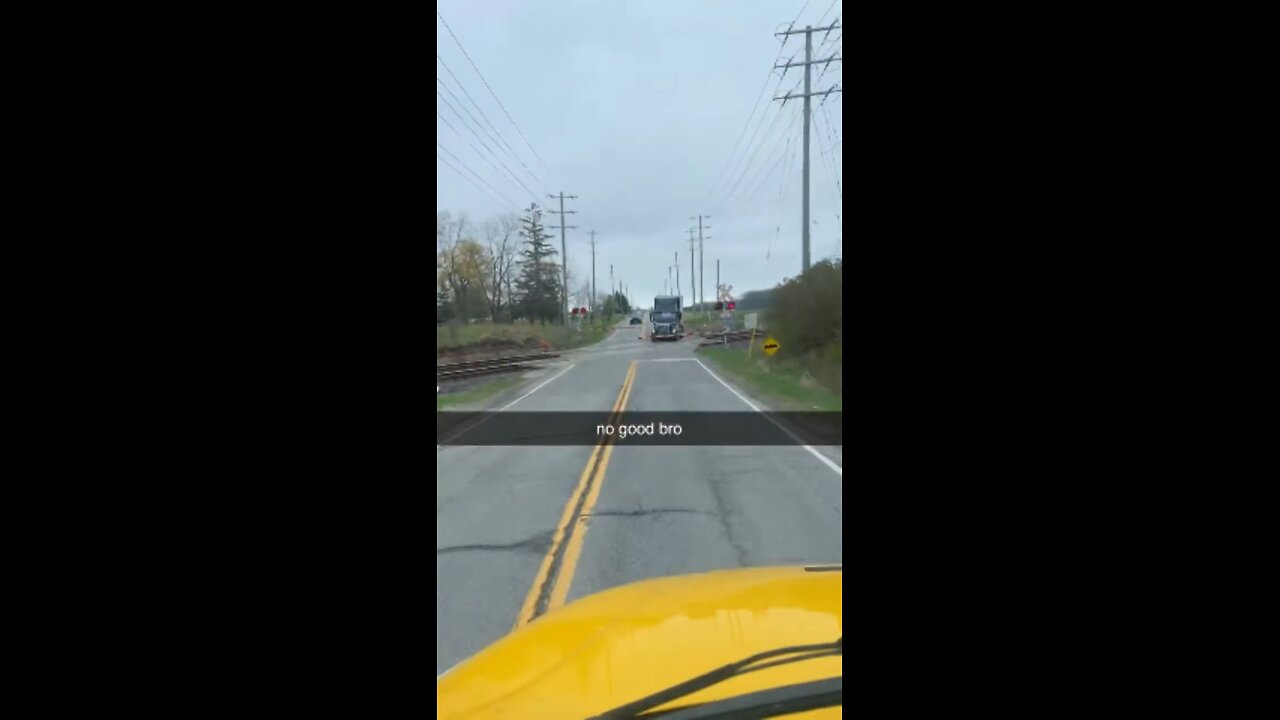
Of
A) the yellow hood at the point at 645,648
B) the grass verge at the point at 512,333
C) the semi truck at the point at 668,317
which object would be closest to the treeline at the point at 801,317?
the grass verge at the point at 512,333

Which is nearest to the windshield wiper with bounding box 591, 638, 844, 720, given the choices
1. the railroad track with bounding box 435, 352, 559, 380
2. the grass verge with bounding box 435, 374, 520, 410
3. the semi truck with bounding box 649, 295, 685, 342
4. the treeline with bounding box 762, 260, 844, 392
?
the treeline with bounding box 762, 260, 844, 392

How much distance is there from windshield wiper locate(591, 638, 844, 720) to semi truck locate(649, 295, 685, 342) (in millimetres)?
18131

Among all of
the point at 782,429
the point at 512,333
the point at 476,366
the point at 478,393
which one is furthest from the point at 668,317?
the point at 512,333

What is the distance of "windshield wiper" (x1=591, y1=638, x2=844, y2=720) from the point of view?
129 cm

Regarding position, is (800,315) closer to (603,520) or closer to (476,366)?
(603,520)

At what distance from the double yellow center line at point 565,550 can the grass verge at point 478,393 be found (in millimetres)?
4736

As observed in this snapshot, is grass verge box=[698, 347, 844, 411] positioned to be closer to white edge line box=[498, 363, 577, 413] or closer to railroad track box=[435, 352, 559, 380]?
railroad track box=[435, 352, 559, 380]

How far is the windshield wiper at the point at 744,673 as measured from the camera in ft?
4.25
